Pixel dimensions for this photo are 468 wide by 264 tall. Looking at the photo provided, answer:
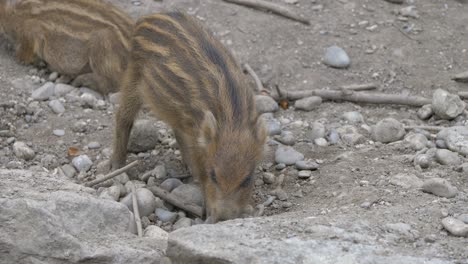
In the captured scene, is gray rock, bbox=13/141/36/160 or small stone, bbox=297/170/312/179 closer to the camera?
small stone, bbox=297/170/312/179

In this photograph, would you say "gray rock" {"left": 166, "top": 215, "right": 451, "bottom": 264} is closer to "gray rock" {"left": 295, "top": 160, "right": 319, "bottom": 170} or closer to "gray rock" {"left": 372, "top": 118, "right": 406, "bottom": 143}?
"gray rock" {"left": 295, "top": 160, "right": 319, "bottom": 170}

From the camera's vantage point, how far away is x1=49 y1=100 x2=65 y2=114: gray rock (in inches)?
242

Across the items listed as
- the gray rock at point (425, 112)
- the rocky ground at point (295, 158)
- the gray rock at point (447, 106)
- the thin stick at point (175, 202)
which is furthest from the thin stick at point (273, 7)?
the thin stick at point (175, 202)

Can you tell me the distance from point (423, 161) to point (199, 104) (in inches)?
52.8

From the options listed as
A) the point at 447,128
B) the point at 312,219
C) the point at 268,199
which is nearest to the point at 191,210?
the point at 268,199

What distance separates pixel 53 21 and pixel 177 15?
7.18ft

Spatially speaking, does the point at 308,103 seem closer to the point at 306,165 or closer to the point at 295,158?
the point at 295,158

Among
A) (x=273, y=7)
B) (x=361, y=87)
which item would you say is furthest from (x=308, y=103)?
(x=273, y=7)

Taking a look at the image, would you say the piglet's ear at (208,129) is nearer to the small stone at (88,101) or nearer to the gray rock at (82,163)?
the gray rock at (82,163)

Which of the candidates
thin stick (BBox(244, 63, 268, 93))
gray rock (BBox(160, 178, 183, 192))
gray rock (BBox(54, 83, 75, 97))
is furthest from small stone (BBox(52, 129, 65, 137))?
thin stick (BBox(244, 63, 268, 93))

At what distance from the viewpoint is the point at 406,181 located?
4621 mm

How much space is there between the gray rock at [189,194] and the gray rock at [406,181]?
117 centimetres

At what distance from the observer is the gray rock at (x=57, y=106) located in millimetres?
6137

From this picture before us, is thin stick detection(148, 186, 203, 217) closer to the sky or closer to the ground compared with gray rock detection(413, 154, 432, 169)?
closer to the ground
